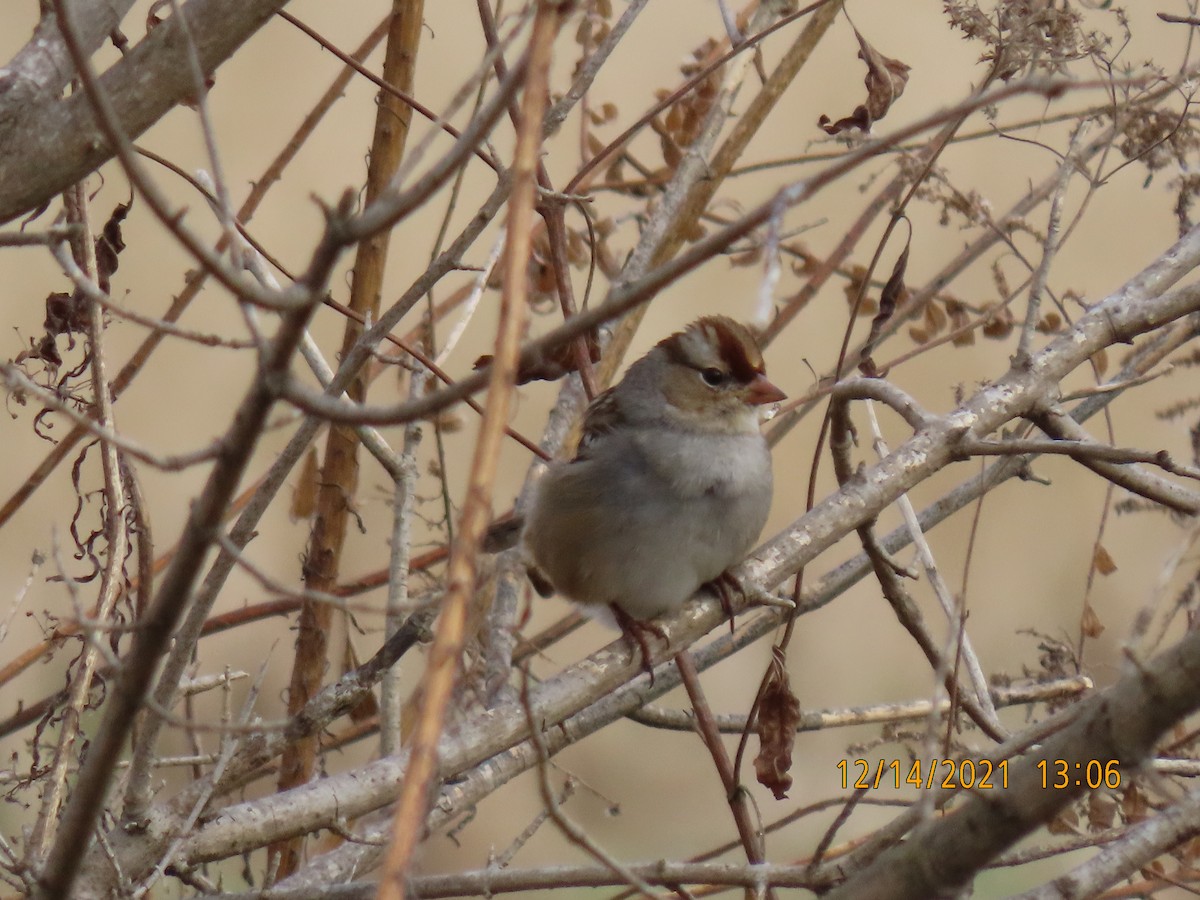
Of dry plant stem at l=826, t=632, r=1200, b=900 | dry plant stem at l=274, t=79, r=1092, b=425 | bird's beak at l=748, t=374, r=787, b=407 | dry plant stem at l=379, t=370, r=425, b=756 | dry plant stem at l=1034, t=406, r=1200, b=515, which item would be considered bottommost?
dry plant stem at l=826, t=632, r=1200, b=900

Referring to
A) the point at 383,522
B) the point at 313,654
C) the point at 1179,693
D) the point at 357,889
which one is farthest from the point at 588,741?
the point at 1179,693

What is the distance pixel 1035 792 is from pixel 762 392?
7.14 feet

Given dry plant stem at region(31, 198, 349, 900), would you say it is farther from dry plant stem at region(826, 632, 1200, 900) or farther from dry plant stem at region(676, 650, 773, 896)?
dry plant stem at region(676, 650, 773, 896)

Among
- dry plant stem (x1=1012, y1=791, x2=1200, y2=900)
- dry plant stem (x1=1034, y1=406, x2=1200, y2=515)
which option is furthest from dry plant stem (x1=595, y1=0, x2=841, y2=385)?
dry plant stem (x1=1012, y1=791, x2=1200, y2=900)

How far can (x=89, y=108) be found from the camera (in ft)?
6.61

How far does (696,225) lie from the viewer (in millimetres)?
3725

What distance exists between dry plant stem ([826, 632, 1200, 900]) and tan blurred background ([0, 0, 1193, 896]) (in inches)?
168

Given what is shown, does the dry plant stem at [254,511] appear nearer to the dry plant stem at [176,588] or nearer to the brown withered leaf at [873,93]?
the dry plant stem at [176,588]

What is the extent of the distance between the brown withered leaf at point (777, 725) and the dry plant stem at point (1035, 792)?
1.56 m

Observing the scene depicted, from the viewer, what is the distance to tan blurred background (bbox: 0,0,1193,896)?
19.0ft

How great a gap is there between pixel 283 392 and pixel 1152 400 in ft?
21.7

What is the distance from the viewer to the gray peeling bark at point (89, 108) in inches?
80.0

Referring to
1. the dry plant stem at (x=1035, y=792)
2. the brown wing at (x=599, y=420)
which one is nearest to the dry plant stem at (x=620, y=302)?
the dry plant stem at (x=1035, y=792)

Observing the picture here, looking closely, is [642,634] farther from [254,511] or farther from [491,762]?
[254,511]
